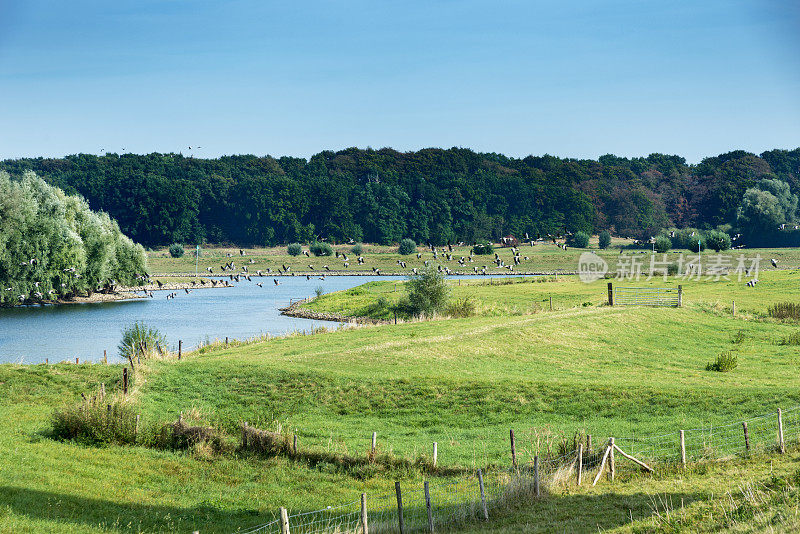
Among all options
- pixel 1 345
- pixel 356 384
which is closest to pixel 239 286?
pixel 1 345

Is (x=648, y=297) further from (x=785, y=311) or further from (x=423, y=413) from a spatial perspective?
(x=423, y=413)

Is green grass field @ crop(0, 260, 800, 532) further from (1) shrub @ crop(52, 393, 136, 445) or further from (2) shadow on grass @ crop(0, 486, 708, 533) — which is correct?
(1) shrub @ crop(52, 393, 136, 445)

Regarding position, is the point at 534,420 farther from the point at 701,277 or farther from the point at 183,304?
the point at 183,304

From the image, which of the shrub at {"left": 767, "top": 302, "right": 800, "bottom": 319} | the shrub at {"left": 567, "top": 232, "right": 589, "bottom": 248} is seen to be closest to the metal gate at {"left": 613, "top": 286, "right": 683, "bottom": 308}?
the shrub at {"left": 767, "top": 302, "right": 800, "bottom": 319}

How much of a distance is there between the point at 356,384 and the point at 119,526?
17.7 m

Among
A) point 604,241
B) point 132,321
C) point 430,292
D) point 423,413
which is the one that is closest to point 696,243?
point 604,241

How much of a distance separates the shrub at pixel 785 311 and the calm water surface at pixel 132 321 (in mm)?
39556

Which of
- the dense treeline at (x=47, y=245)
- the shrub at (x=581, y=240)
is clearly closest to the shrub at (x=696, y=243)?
the shrub at (x=581, y=240)

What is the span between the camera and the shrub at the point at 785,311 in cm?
5922

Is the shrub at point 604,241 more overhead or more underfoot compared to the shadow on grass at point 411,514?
more overhead

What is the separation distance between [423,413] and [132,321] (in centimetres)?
5534

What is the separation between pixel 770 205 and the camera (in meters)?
169

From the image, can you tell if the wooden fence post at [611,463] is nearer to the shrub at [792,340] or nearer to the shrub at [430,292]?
the shrub at [792,340]
